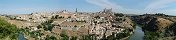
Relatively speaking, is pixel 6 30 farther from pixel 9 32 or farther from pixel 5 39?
pixel 5 39

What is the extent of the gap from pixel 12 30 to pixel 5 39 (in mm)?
10499

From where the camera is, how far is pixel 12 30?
92.2 m

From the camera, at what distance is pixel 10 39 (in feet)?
274

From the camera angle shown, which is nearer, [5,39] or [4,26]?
[5,39]

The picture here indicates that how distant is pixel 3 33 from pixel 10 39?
22.2 ft

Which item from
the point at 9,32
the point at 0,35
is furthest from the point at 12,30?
the point at 0,35

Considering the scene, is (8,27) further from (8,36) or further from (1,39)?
(1,39)

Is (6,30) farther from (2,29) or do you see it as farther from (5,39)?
(5,39)

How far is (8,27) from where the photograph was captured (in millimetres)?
92000

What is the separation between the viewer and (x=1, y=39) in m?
81.6

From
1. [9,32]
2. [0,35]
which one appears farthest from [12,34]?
[0,35]

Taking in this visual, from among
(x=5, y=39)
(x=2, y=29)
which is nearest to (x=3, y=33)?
(x=2, y=29)

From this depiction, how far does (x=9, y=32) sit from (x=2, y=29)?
2.49 metres

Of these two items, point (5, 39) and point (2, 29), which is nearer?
point (5, 39)
